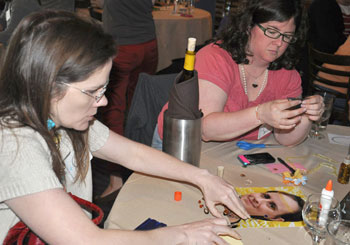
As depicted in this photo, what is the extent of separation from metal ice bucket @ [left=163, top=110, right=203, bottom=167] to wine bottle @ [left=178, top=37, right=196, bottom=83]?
0.57ft

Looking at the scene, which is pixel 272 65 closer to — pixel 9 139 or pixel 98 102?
pixel 98 102

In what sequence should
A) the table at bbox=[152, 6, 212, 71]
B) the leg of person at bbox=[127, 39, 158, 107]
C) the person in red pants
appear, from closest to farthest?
the person in red pants < the leg of person at bbox=[127, 39, 158, 107] < the table at bbox=[152, 6, 212, 71]

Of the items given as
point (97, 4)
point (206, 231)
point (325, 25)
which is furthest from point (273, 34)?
point (97, 4)

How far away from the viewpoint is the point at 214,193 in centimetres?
127

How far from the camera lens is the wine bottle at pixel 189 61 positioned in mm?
1354

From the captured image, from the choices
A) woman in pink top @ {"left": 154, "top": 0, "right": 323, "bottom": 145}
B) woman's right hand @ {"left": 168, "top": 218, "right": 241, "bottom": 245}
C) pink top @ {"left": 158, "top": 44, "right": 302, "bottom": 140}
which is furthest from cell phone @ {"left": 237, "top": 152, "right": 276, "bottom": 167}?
woman's right hand @ {"left": 168, "top": 218, "right": 241, "bottom": 245}

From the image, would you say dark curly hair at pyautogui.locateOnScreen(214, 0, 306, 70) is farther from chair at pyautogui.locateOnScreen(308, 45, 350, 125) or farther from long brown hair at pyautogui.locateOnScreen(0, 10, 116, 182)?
chair at pyautogui.locateOnScreen(308, 45, 350, 125)

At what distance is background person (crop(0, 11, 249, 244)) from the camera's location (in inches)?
38.7

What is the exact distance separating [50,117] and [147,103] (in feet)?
2.77

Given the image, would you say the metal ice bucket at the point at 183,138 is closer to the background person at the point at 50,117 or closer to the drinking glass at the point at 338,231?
the background person at the point at 50,117

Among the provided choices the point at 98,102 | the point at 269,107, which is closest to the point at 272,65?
the point at 269,107

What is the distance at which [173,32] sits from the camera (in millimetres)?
4523

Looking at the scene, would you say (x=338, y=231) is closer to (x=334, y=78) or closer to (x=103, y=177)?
(x=103, y=177)

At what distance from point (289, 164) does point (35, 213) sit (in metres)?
1.02
